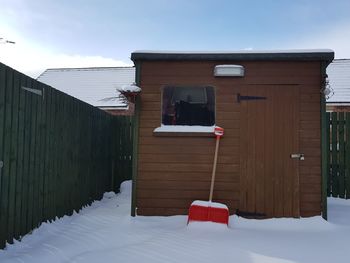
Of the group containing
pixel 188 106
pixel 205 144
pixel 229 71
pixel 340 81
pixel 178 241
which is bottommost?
pixel 178 241

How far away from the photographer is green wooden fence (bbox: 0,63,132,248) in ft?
13.0

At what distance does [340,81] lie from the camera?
17547 millimetres

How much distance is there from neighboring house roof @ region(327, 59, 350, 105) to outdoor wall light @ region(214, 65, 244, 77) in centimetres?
1188

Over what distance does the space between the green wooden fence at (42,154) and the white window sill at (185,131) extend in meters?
1.60

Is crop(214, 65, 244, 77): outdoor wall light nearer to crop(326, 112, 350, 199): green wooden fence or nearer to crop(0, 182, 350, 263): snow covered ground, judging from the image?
crop(0, 182, 350, 263): snow covered ground

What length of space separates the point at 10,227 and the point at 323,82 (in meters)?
5.26

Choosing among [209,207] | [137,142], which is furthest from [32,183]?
[209,207]

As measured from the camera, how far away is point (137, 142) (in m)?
6.06

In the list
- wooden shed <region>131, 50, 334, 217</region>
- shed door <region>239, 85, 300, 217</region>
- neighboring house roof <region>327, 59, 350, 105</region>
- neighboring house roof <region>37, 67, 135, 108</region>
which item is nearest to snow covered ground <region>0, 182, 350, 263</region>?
shed door <region>239, 85, 300, 217</region>

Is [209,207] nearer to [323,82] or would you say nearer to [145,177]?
[145,177]

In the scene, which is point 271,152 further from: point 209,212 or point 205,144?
point 209,212

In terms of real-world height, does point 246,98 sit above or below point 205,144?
above

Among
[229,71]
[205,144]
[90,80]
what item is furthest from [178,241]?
[90,80]

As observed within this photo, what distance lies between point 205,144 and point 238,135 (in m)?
0.60
